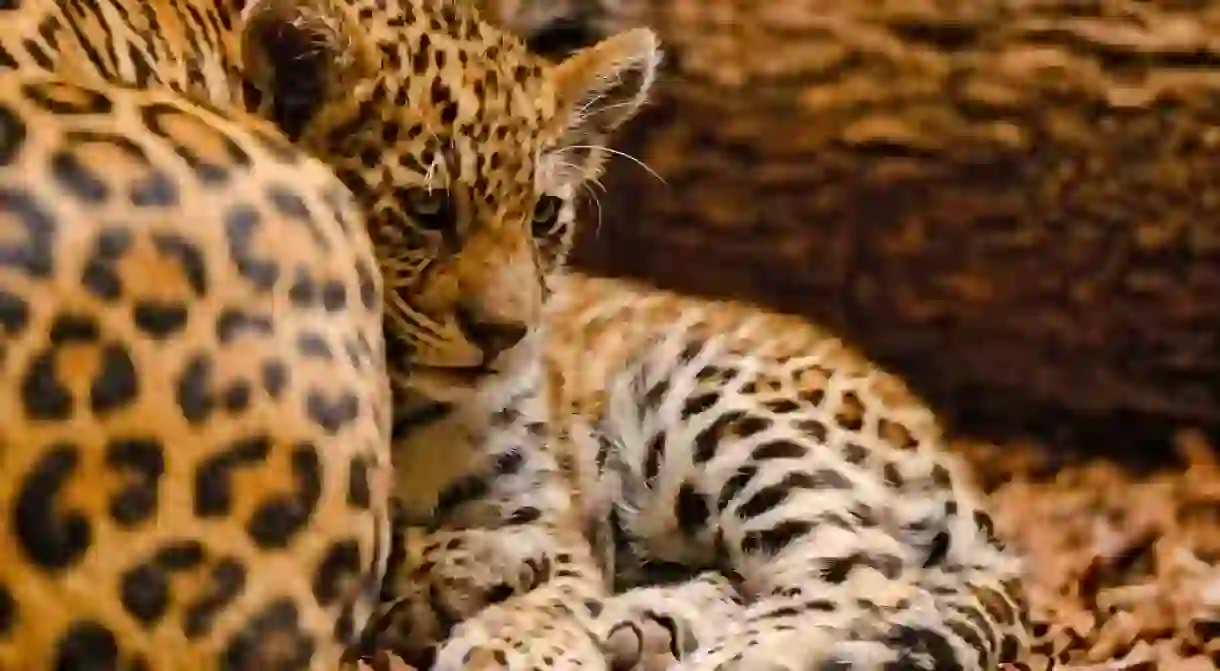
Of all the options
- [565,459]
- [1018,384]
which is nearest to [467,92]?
[565,459]

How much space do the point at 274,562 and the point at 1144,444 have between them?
1535 millimetres

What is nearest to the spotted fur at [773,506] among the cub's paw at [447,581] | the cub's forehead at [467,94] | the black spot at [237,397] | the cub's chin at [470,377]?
the cub's paw at [447,581]

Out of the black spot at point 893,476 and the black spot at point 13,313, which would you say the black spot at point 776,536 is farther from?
the black spot at point 13,313

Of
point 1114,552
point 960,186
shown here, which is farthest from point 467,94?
point 1114,552

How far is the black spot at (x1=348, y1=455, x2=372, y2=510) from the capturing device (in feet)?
3.42

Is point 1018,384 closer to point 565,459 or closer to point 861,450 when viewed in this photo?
point 861,450

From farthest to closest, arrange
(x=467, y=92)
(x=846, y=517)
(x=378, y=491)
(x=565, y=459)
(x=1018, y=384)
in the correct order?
(x=1018, y=384), (x=565, y=459), (x=846, y=517), (x=467, y=92), (x=378, y=491)

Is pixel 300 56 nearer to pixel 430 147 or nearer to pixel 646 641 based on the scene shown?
pixel 430 147

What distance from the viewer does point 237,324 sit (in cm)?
100

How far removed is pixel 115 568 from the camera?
93cm

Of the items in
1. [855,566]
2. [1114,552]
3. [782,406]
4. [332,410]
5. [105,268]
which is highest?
[105,268]

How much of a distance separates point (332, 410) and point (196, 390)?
0.33 feet

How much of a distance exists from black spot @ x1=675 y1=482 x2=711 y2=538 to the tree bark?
497mm

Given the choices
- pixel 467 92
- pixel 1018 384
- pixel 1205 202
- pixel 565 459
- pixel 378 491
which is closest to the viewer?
pixel 378 491
